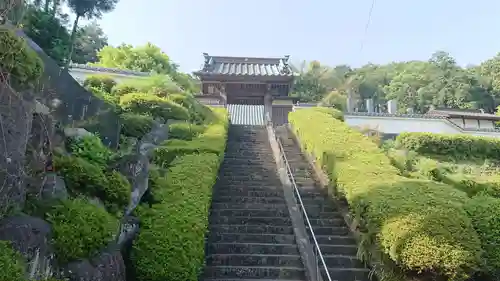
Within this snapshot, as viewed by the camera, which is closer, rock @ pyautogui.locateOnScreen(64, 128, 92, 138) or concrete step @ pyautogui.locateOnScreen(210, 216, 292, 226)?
rock @ pyautogui.locateOnScreen(64, 128, 92, 138)

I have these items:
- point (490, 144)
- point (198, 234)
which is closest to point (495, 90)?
point (490, 144)

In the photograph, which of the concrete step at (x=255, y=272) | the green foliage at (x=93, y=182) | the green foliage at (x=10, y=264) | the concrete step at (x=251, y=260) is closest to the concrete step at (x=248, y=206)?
the concrete step at (x=251, y=260)

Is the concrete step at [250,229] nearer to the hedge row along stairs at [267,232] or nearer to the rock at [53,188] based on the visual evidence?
the hedge row along stairs at [267,232]

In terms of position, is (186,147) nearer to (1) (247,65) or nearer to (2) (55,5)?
(2) (55,5)

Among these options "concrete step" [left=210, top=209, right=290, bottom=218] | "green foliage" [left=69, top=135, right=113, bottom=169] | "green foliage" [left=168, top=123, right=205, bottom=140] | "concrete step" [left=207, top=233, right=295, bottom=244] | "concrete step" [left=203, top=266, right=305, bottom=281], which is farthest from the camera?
"green foliage" [left=168, top=123, right=205, bottom=140]

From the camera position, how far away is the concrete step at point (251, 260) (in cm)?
820

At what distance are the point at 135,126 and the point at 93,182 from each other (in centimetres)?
650

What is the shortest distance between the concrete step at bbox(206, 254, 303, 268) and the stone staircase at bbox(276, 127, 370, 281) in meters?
0.72

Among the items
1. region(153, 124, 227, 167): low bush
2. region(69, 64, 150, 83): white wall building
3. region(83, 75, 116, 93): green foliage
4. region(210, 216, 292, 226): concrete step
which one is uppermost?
region(69, 64, 150, 83): white wall building

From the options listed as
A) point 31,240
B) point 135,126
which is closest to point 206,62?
point 135,126

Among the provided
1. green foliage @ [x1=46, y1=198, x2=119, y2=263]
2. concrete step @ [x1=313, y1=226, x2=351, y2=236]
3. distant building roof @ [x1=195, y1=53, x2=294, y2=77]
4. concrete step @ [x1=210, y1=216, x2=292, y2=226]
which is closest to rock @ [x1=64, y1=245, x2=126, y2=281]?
green foliage @ [x1=46, y1=198, x2=119, y2=263]

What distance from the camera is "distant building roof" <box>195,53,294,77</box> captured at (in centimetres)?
3015

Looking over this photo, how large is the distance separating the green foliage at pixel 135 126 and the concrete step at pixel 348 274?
753 cm

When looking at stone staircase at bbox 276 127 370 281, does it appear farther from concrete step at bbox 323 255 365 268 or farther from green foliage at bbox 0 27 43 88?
green foliage at bbox 0 27 43 88
